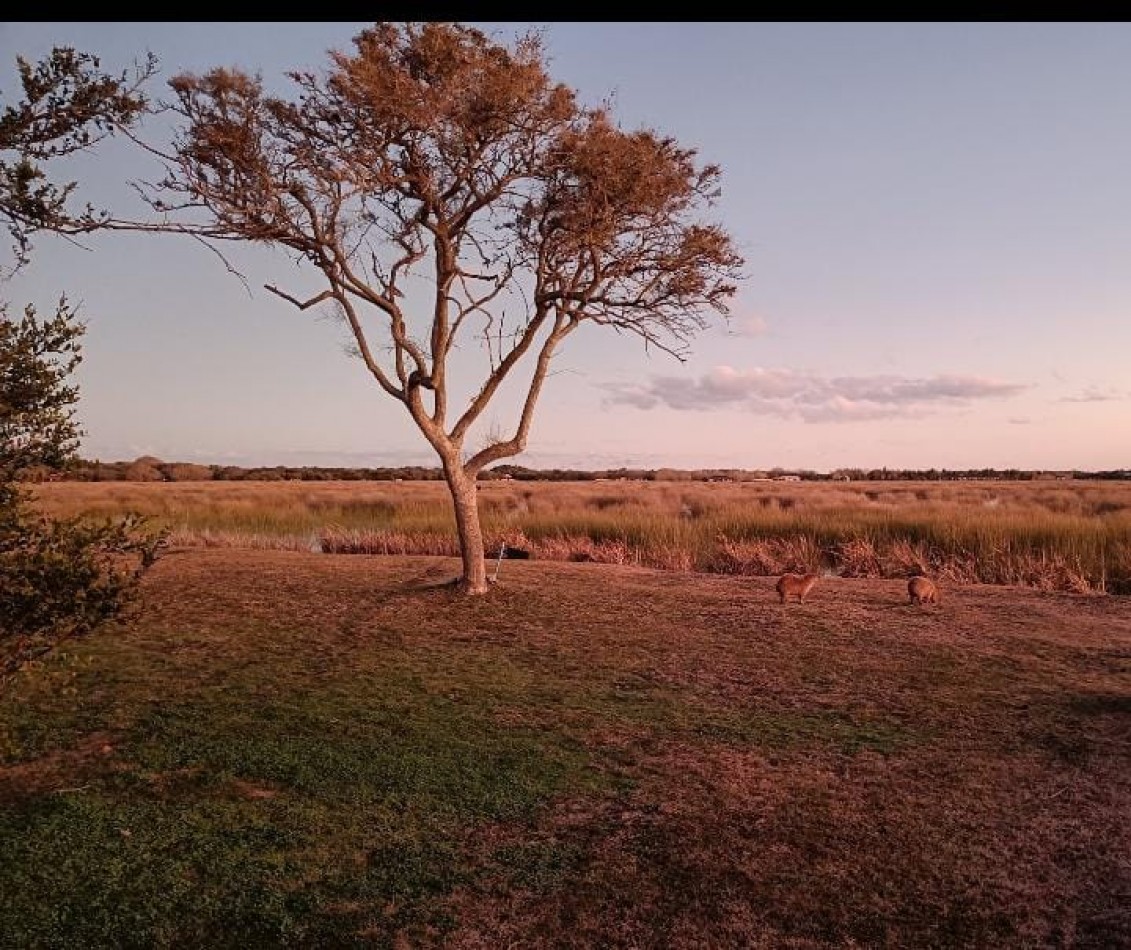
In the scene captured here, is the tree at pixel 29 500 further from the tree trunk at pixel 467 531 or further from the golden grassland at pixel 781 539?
the golden grassland at pixel 781 539

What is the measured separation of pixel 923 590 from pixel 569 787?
7266 millimetres

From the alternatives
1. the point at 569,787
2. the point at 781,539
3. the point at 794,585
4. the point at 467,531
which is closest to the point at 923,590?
the point at 794,585

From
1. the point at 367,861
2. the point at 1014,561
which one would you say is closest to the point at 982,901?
the point at 367,861

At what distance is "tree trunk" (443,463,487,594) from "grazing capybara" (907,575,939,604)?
17.7 feet

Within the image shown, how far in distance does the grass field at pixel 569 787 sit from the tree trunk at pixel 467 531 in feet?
4.86

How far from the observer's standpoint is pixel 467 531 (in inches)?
463

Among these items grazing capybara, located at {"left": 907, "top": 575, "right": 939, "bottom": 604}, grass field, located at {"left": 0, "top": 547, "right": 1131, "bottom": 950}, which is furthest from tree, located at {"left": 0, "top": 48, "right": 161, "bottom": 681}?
grazing capybara, located at {"left": 907, "top": 575, "right": 939, "bottom": 604}

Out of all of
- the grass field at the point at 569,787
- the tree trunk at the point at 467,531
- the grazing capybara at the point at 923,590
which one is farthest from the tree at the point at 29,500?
the grazing capybara at the point at 923,590

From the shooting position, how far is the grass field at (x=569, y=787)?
13.4ft

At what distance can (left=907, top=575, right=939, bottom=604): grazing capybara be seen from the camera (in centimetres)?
1131

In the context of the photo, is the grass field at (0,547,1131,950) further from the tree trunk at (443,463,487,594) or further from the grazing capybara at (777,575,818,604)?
the tree trunk at (443,463,487,594)

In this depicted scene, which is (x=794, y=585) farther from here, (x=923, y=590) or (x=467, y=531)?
(x=467, y=531)
